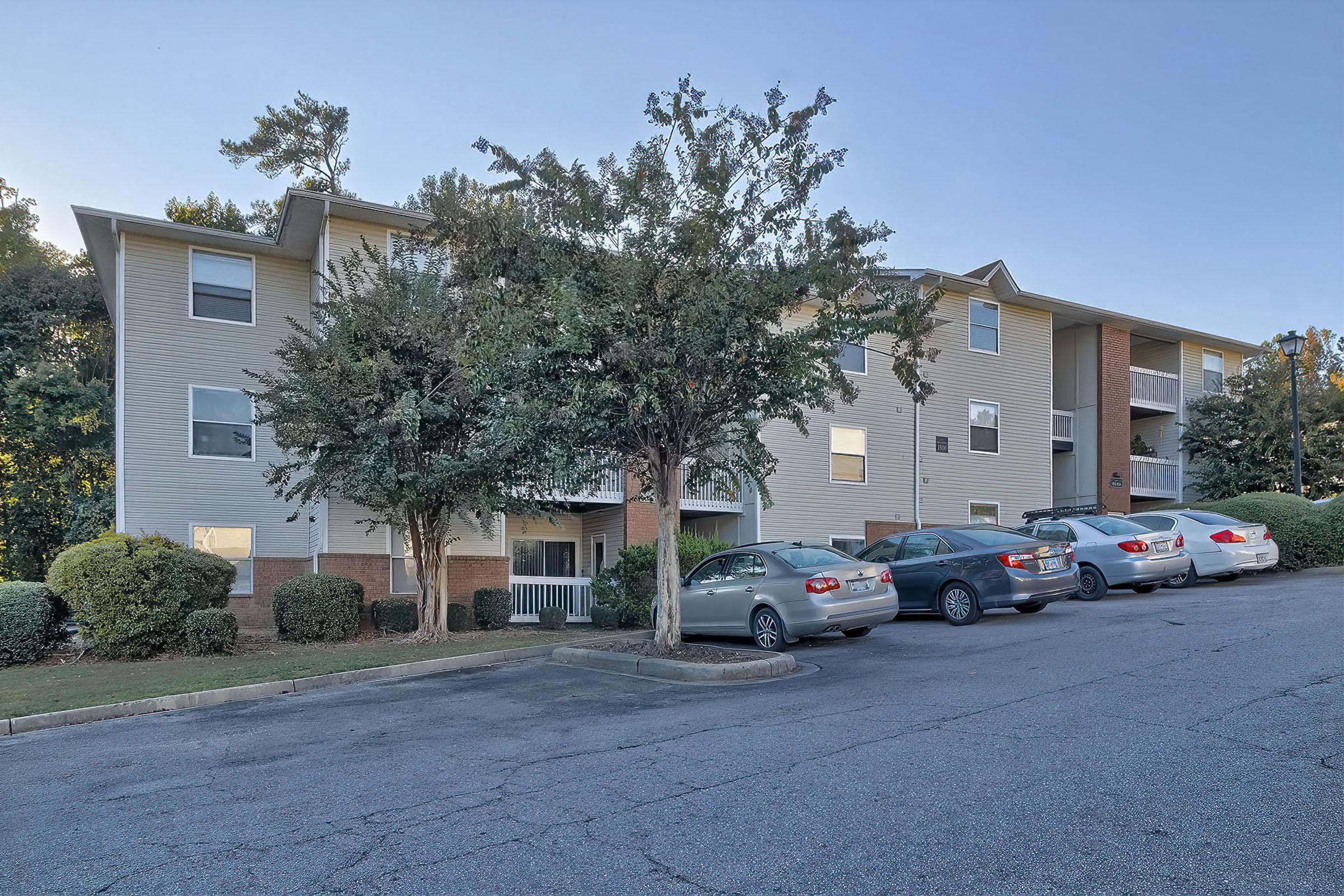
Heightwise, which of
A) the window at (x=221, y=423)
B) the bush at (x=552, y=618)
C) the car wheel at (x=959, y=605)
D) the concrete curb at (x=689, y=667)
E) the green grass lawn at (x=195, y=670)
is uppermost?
the window at (x=221, y=423)

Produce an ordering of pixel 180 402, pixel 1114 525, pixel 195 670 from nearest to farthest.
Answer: pixel 195 670 < pixel 1114 525 < pixel 180 402

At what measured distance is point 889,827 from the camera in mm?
5121

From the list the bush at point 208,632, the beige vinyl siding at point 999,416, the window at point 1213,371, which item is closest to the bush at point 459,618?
the bush at point 208,632

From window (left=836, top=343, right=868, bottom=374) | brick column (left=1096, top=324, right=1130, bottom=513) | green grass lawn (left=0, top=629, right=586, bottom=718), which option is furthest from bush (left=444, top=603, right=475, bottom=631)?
brick column (left=1096, top=324, right=1130, bottom=513)

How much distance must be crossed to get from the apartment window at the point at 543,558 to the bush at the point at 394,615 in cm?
529

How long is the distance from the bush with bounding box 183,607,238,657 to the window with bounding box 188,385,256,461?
267 inches

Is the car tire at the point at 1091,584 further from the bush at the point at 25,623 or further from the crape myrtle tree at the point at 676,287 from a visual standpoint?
the bush at the point at 25,623

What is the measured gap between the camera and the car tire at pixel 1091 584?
Result: 679 inches

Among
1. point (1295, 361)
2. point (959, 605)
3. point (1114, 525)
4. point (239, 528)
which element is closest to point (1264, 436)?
point (1295, 361)

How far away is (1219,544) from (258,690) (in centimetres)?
1640

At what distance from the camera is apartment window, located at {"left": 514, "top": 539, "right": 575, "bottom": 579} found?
24219mm

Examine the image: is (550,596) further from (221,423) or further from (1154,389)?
(1154,389)

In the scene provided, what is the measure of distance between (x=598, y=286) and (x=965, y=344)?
59.2 feet

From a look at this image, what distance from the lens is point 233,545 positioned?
827 inches
